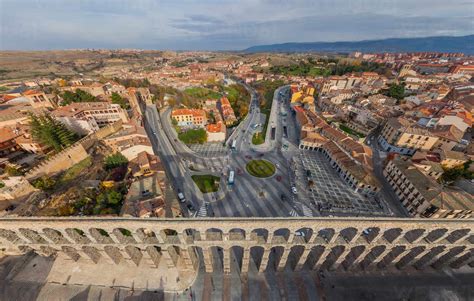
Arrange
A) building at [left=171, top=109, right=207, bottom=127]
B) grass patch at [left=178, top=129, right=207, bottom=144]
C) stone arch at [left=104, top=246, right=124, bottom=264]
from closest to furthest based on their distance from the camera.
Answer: stone arch at [left=104, top=246, right=124, bottom=264] < grass patch at [left=178, top=129, right=207, bottom=144] < building at [left=171, top=109, right=207, bottom=127]

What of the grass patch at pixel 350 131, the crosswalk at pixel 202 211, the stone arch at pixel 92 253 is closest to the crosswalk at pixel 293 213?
the crosswalk at pixel 202 211

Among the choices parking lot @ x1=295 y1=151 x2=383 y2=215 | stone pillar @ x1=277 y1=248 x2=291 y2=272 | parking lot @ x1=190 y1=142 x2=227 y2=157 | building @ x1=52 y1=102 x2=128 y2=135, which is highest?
building @ x1=52 y1=102 x2=128 y2=135

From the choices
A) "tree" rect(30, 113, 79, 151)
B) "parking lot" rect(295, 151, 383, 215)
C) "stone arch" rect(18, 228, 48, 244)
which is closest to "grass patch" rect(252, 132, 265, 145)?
"parking lot" rect(295, 151, 383, 215)

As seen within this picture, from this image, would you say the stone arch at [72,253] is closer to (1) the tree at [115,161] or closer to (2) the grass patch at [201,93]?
(1) the tree at [115,161]

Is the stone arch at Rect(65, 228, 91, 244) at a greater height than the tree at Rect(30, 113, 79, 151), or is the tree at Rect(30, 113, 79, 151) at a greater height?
the tree at Rect(30, 113, 79, 151)

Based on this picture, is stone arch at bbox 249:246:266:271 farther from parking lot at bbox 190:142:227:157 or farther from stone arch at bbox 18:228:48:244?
parking lot at bbox 190:142:227:157

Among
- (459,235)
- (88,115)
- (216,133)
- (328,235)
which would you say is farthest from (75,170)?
(459,235)

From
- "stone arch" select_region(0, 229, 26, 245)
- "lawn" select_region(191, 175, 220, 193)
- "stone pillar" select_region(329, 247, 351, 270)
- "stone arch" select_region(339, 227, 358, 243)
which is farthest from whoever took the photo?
"lawn" select_region(191, 175, 220, 193)
